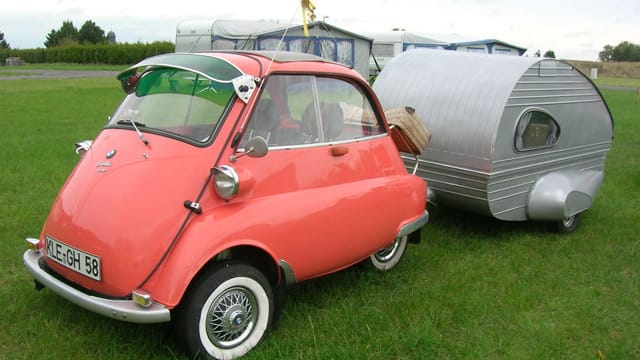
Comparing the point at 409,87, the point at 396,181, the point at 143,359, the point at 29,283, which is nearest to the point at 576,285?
the point at 396,181

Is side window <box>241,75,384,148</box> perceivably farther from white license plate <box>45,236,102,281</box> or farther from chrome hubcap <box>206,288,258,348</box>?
white license plate <box>45,236,102,281</box>

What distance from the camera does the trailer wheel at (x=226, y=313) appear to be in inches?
133

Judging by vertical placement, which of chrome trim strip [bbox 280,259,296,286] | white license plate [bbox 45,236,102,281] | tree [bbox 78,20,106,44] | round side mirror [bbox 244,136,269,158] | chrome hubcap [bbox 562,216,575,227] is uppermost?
tree [bbox 78,20,106,44]

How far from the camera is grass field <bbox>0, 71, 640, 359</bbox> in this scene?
3.81m

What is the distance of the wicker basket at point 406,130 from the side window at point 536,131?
3.83ft

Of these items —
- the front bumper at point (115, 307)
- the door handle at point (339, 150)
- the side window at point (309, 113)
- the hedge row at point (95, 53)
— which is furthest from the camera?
the hedge row at point (95, 53)

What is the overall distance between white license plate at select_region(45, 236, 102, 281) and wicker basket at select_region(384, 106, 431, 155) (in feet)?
9.12

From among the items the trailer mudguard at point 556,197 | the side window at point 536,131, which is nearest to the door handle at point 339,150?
the side window at point 536,131

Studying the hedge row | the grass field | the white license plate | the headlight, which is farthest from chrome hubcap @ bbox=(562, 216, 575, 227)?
the hedge row

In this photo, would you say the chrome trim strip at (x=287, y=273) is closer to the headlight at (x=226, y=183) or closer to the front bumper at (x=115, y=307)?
the headlight at (x=226, y=183)

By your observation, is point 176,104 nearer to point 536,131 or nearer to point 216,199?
point 216,199

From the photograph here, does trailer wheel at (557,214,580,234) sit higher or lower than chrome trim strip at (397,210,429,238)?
lower

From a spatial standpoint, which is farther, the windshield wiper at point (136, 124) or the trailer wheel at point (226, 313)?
the windshield wiper at point (136, 124)

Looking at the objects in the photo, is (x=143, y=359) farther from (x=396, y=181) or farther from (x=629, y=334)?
(x=629, y=334)
